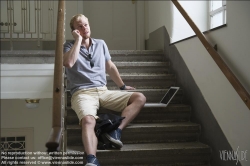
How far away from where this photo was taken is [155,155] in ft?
7.41

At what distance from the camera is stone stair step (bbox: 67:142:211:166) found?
7.16 feet

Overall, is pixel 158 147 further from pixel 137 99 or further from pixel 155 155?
pixel 137 99

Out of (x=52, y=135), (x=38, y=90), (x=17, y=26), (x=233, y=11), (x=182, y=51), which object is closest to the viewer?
(x=52, y=135)

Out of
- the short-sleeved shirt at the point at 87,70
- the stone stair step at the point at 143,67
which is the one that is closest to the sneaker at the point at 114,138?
the short-sleeved shirt at the point at 87,70

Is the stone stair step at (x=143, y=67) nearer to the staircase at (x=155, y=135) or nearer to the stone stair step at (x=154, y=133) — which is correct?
the staircase at (x=155, y=135)

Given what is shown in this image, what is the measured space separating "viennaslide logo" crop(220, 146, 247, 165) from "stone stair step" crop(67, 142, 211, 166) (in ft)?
0.58

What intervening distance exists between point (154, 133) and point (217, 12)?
5.07ft

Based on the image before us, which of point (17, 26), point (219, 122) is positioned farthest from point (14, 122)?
point (219, 122)

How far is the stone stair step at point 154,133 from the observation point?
2.37 m

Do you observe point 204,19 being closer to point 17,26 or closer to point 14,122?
point 17,26

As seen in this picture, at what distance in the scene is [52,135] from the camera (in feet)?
4.42

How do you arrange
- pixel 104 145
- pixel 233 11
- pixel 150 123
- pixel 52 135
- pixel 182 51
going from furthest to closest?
pixel 182 51 < pixel 150 123 < pixel 104 145 < pixel 233 11 < pixel 52 135

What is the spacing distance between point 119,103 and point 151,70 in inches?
39.0

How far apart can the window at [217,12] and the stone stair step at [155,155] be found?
148cm
